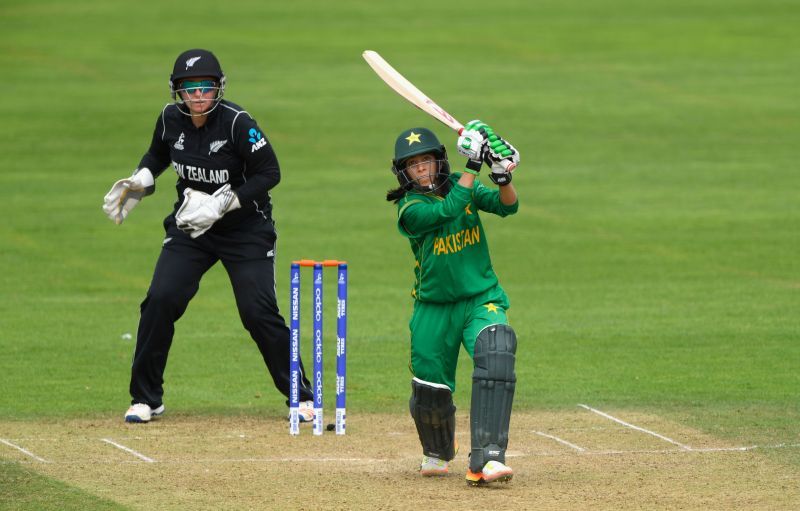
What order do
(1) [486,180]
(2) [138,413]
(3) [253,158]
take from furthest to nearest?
1. (1) [486,180]
2. (2) [138,413]
3. (3) [253,158]

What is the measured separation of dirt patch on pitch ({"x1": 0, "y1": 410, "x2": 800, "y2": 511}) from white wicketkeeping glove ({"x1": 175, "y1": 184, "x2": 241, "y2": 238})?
117cm

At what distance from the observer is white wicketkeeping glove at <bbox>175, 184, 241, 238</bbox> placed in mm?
8525

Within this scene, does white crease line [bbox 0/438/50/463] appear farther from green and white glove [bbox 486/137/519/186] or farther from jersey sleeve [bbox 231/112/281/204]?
green and white glove [bbox 486/137/519/186]

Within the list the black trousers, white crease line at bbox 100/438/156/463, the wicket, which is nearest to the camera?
white crease line at bbox 100/438/156/463

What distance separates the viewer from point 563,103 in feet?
82.7

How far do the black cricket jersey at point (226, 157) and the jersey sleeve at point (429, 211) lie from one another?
5.24 ft

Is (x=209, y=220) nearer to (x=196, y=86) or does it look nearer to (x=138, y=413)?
(x=196, y=86)

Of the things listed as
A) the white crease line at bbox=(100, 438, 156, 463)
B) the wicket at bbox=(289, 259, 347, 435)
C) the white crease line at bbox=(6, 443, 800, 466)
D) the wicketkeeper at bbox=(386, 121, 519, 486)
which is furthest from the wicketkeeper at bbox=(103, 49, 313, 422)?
the wicketkeeper at bbox=(386, 121, 519, 486)

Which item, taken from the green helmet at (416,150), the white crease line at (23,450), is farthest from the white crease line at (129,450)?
the green helmet at (416,150)

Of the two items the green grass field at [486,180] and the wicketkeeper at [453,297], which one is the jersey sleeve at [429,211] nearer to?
the wicketkeeper at [453,297]

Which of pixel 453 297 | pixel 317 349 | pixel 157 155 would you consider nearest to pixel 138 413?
pixel 317 349

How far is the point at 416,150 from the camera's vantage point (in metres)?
7.27

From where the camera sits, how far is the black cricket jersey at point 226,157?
340 inches

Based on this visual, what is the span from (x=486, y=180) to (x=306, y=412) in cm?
1026
